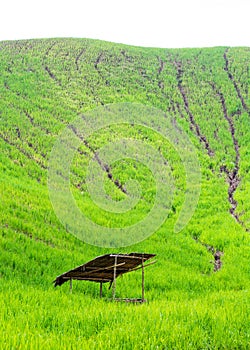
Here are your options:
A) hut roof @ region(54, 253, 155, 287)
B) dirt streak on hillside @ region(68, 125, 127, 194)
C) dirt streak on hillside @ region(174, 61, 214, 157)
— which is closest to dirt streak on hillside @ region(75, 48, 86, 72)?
dirt streak on hillside @ region(174, 61, 214, 157)

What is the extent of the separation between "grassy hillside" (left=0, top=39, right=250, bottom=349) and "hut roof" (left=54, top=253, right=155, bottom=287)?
599 mm

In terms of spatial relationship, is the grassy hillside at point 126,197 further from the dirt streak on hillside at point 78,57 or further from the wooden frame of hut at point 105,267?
the wooden frame of hut at point 105,267

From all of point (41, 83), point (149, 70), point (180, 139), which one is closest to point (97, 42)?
point (149, 70)

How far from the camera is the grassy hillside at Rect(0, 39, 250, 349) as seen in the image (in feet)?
27.6

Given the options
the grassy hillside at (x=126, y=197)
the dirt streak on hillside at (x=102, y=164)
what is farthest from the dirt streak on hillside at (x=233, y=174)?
the dirt streak on hillside at (x=102, y=164)

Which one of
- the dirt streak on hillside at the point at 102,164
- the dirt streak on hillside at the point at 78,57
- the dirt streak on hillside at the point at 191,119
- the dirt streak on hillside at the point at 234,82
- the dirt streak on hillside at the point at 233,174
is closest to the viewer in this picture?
the dirt streak on hillside at the point at 233,174

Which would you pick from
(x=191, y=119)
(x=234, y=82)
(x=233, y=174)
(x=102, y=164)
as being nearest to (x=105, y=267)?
(x=102, y=164)

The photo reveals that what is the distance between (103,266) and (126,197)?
42.4 feet

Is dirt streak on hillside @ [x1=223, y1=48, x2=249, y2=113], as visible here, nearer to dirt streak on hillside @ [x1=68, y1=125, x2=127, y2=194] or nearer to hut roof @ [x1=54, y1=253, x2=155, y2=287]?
dirt streak on hillside @ [x1=68, y1=125, x2=127, y2=194]

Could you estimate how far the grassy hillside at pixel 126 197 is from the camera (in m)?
8.40

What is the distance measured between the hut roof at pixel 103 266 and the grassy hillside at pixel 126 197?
60cm

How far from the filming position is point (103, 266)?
1282cm

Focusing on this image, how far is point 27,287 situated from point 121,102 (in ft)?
98.1

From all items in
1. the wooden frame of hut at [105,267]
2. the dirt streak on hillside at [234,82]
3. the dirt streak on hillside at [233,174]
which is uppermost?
the dirt streak on hillside at [234,82]
